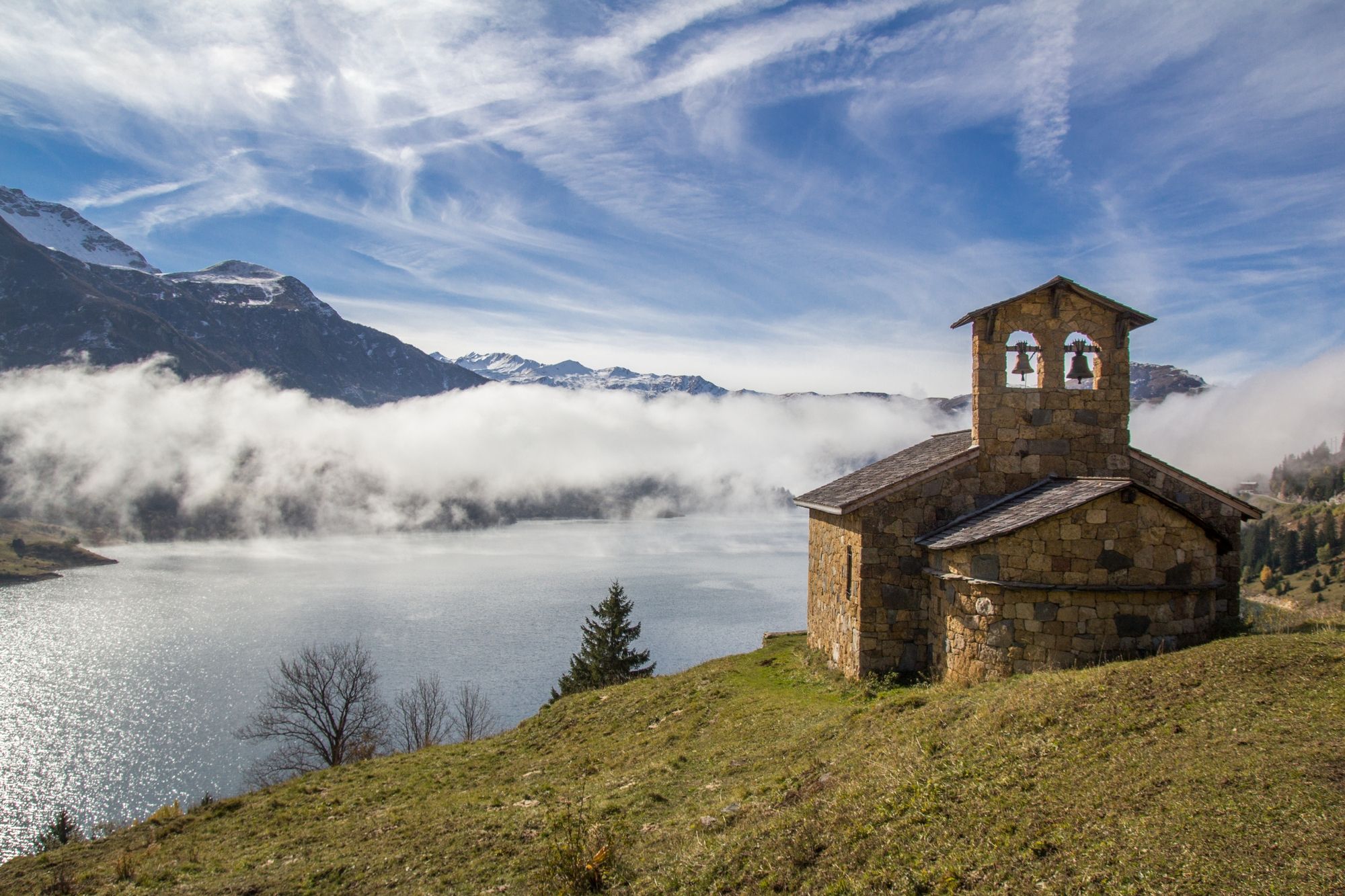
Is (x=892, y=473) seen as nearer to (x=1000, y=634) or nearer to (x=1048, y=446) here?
(x=1048, y=446)

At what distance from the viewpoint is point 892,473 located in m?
17.9

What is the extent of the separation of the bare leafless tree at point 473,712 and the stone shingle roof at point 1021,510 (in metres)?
38.5

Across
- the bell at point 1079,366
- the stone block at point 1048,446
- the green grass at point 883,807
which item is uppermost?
the bell at point 1079,366

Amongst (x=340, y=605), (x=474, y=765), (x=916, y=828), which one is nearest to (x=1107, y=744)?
(x=916, y=828)

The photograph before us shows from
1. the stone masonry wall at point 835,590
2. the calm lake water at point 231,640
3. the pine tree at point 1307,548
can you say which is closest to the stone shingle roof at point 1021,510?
the stone masonry wall at point 835,590

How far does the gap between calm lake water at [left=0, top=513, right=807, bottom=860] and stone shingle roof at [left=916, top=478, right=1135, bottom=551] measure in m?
44.3

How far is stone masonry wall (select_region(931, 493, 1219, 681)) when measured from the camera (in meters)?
12.8

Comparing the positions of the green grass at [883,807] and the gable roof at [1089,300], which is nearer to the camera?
the green grass at [883,807]

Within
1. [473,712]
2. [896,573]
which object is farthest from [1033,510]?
[473,712]

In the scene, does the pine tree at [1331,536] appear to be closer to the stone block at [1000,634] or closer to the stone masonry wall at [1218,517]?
the stone masonry wall at [1218,517]

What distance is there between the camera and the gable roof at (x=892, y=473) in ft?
53.7

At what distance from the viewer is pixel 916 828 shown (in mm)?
7789

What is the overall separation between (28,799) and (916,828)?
6560 cm

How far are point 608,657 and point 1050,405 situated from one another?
29546mm
